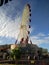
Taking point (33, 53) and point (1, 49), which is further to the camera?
point (1, 49)

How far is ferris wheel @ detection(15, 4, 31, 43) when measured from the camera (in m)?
17.2

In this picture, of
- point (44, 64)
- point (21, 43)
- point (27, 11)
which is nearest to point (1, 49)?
point (21, 43)

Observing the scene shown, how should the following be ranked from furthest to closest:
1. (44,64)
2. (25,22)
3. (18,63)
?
1. (25,22)
2. (18,63)
3. (44,64)

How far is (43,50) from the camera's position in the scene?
65.2 feet

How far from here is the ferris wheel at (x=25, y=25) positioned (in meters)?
17.2

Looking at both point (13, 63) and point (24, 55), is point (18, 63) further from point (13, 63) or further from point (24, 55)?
point (24, 55)

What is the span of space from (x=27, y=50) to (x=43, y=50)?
1421 mm

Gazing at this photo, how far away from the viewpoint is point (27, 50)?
19359mm

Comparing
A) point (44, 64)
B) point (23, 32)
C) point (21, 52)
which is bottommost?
point (44, 64)

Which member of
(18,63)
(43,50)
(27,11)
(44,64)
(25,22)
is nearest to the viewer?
(44,64)

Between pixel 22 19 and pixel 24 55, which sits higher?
pixel 22 19

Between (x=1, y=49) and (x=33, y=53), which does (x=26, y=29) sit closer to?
(x=33, y=53)

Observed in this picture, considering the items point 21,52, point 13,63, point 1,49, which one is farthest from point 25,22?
point 13,63

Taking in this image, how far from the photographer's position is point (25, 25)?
18.7 metres
